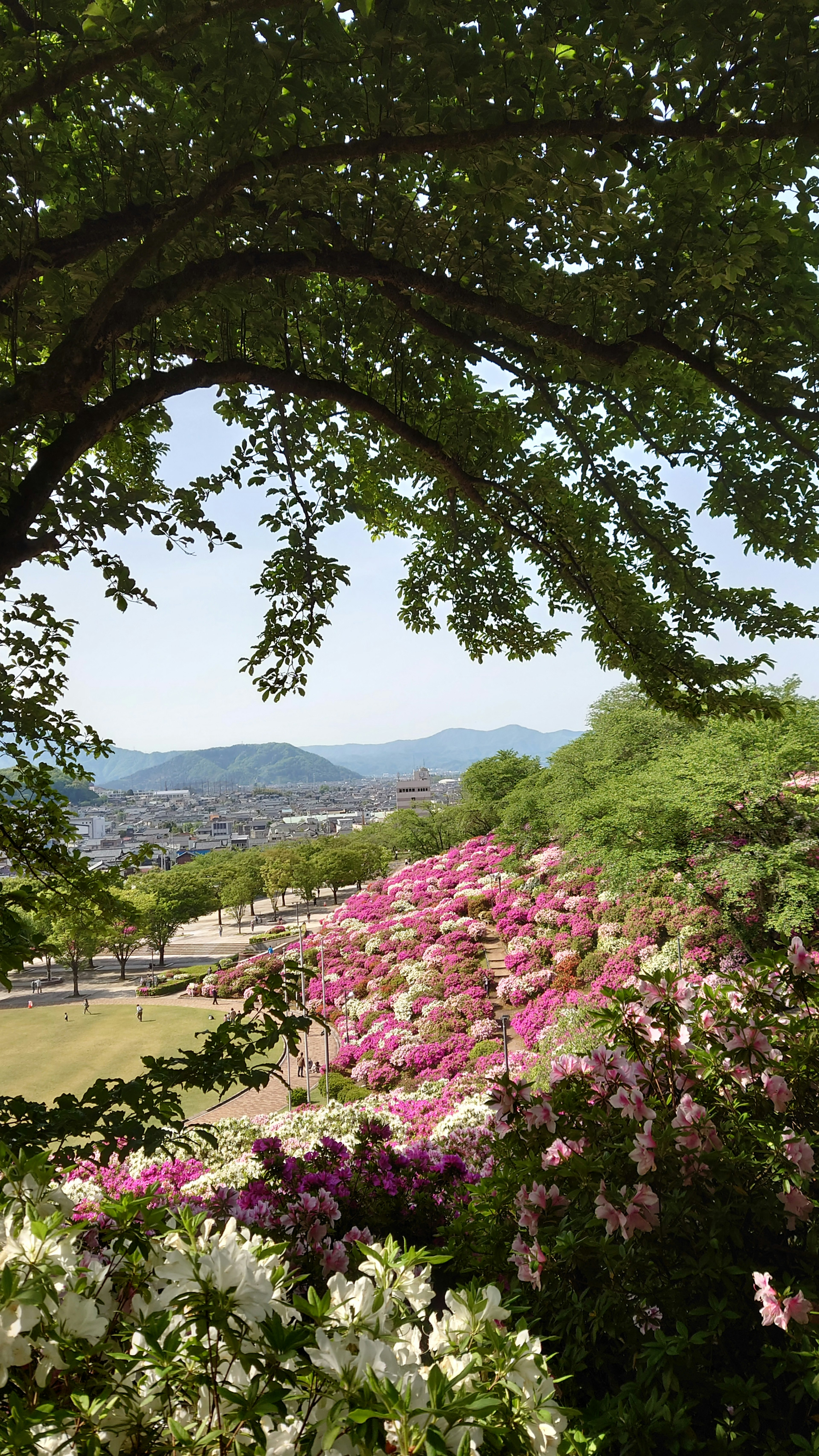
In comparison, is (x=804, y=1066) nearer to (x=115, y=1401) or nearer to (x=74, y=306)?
(x=115, y=1401)

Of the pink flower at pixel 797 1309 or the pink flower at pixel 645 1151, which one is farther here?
the pink flower at pixel 645 1151

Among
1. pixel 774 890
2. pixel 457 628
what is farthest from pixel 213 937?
pixel 457 628

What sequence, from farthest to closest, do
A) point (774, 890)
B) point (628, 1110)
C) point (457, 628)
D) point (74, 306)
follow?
point (774, 890)
point (457, 628)
point (74, 306)
point (628, 1110)

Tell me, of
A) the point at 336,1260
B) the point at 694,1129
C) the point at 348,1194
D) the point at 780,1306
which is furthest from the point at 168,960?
the point at 780,1306

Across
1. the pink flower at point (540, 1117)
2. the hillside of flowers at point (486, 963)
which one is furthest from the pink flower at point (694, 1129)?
the hillside of flowers at point (486, 963)

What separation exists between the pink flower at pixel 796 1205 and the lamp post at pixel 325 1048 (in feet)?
24.9

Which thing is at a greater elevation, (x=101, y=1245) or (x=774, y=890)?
(x=101, y=1245)

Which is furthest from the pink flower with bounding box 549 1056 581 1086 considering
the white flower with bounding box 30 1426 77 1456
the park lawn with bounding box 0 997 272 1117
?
the park lawn with bounding box 0 997 272 1117

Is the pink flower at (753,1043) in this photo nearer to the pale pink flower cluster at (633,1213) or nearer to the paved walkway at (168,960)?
the pale pink flower cluster at (633,1213)

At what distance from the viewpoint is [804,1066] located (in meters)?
2.42

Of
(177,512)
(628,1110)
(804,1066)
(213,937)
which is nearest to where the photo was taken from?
(628,1110)

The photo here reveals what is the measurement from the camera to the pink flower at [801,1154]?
206cm

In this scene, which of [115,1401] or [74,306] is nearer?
[115,1401]

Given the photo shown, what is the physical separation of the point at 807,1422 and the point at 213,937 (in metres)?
53.3
